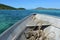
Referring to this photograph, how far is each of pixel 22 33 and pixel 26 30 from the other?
237 mm

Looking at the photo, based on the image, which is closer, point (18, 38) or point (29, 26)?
point (18, 38)

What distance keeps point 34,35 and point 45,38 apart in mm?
581

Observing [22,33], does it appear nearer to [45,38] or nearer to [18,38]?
[18,38]

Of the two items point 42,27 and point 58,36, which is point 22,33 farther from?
point 58,36

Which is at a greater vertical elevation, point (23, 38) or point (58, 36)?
point (58, 36)

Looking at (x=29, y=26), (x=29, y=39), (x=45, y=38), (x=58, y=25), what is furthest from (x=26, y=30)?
(x=58, y=25)

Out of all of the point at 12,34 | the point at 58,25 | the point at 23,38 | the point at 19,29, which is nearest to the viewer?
the point at 58,25

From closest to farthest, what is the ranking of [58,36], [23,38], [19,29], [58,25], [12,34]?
[58,36], [58,25], [12,34], [23,38], [19,29]

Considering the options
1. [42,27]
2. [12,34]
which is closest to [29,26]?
[42,27]

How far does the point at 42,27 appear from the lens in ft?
14.6

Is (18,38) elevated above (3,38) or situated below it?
below

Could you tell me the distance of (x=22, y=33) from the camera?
4484 mm

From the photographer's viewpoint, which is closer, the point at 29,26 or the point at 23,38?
the point at 23,38

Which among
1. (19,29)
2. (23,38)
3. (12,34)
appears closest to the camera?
(12,34)
